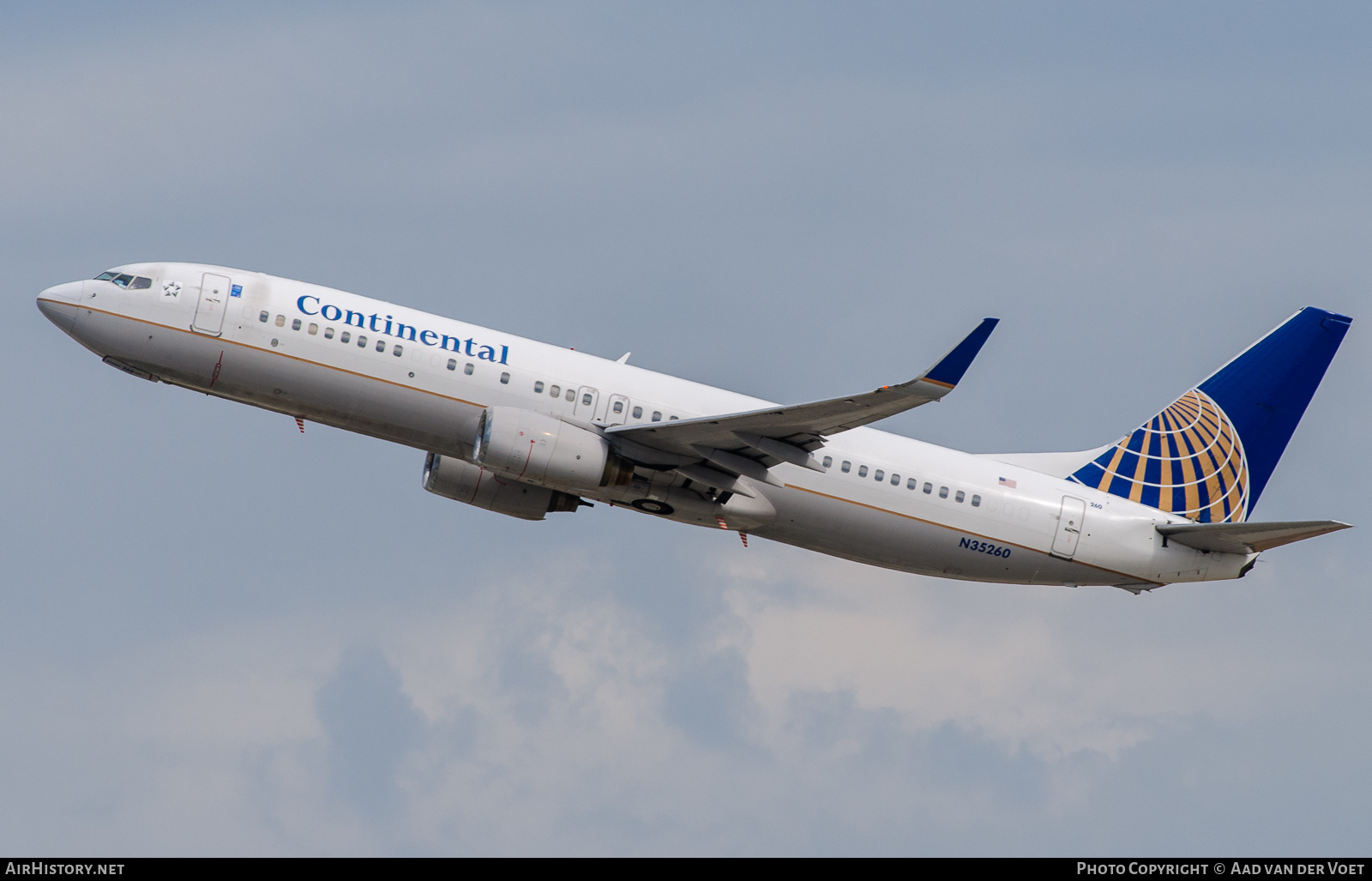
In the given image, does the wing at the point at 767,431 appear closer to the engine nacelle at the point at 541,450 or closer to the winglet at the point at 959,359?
the winglet at the point at 959,359

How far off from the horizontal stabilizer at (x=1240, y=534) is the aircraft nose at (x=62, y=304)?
32.6 meters

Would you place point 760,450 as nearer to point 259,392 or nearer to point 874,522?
point 874,522

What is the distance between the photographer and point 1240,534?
43688 mm

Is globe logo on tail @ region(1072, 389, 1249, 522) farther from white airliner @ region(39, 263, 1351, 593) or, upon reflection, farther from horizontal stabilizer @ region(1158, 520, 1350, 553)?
horizontal stabilizer @ region(1158, 520, 1350, 553)

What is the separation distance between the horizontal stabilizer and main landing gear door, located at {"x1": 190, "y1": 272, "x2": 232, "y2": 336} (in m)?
28.7

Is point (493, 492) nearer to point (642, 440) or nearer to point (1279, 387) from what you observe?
point (642, 440)

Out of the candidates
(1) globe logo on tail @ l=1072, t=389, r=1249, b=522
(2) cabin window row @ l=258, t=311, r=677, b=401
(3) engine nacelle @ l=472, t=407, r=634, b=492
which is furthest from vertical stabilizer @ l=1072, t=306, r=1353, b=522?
(2) cabin window row @ l=258, t=311, r=677, b=401

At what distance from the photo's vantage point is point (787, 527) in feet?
142

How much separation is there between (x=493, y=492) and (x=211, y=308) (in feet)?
33.4

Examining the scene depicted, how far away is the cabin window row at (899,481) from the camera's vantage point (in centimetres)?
4303

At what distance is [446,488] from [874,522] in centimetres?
1320

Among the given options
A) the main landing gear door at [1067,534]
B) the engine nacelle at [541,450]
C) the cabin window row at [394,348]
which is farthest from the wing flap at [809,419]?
the main landing gear door at [1067,534]

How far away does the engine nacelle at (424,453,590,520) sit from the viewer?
4519 cm

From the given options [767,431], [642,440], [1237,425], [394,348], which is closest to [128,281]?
[394,348]
